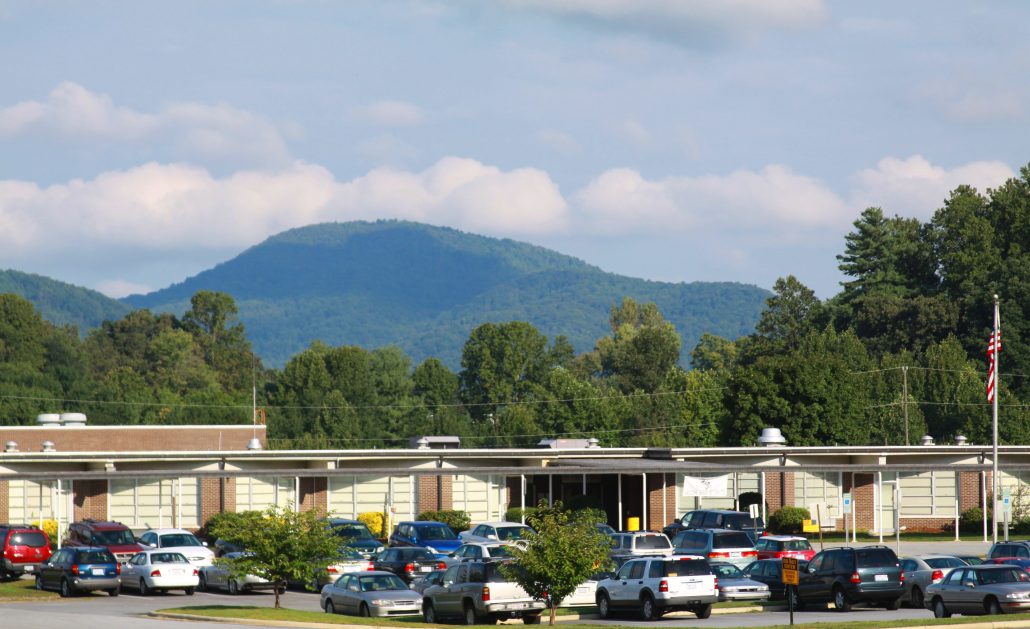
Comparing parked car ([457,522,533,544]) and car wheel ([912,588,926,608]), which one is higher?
parked car ([457,522,533,544])

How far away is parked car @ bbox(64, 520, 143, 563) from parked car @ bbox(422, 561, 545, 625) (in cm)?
1709

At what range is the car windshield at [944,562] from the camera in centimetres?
3800

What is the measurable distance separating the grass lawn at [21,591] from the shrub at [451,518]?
1981 cm

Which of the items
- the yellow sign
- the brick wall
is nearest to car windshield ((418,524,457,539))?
the brick wall

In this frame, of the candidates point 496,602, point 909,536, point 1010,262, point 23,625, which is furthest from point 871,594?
point 1010,262

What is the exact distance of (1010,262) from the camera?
389ft

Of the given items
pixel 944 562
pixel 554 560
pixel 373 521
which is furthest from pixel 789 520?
pixel 554 560

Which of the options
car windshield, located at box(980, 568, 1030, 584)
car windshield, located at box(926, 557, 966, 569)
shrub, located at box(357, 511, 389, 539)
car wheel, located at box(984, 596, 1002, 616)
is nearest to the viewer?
car wheel, located at box(984, 596, 1002, 616)

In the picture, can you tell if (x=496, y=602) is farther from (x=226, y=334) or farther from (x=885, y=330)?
(x=226, y=334)

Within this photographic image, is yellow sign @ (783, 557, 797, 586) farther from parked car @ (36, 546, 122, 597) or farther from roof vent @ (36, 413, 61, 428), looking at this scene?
roof vent @ (36, 413, 61, 428)

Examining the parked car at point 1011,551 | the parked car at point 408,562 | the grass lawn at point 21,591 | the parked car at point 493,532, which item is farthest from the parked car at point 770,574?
the grass lawn at point 21,591

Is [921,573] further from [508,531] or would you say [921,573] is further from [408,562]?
[508,531]

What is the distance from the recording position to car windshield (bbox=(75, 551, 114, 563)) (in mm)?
42625

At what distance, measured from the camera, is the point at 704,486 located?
6631cm
